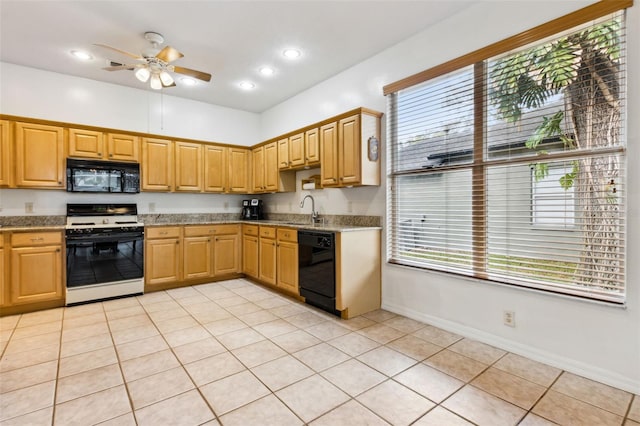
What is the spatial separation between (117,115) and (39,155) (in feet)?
3.65

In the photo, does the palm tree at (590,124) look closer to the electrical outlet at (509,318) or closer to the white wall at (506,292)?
the white wall at (506,292)

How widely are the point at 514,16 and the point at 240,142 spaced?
439 centimetres

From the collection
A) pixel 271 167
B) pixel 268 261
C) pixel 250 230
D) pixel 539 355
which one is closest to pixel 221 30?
pixel 271 167

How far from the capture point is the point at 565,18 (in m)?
2.24

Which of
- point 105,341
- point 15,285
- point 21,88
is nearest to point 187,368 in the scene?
point 105,341

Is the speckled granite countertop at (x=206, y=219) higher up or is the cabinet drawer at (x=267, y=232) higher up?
the speckled granite countertop at (x=206, y=219)

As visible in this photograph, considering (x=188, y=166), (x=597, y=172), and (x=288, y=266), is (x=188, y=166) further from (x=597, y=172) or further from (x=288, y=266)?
(x=597, y=172)

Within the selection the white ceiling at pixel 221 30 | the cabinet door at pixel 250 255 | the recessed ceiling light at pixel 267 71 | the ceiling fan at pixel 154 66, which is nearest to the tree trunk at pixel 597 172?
the white ceiling at pixel 221 30

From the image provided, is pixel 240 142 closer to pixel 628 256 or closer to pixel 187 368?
pixel 187 368

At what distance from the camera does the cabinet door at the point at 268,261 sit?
4.25m

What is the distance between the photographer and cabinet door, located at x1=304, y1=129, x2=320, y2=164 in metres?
4.02

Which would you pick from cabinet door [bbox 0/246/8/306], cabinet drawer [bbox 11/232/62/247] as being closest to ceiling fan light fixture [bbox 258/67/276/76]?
cabinet drawer [bbox 11/232/62/247]

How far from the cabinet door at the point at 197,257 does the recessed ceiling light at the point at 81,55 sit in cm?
249

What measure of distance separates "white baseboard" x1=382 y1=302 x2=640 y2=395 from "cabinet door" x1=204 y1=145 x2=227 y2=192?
3569mm
